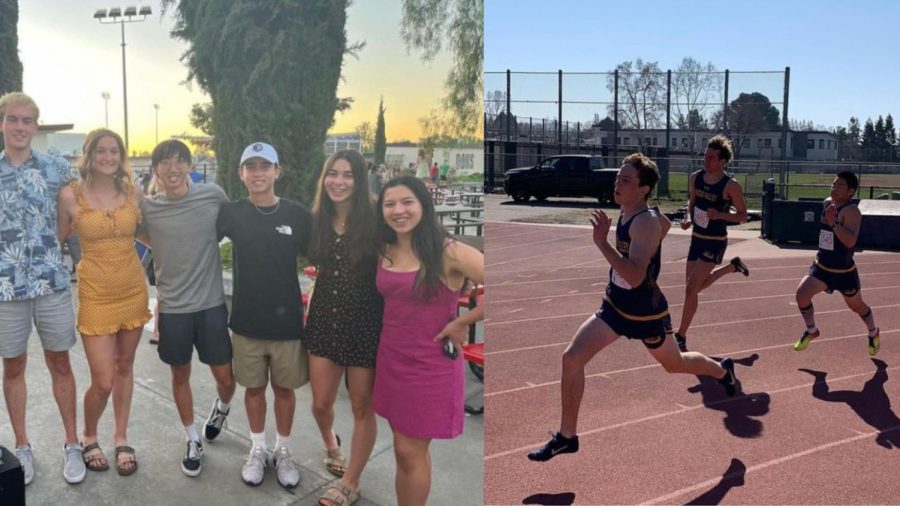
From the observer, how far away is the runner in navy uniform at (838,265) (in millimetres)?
5324

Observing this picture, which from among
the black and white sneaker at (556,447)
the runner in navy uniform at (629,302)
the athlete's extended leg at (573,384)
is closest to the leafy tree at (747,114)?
the runner in navy uniform at (629,302)

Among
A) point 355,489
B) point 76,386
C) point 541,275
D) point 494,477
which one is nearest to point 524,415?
point 494,477

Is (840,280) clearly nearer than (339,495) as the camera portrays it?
No

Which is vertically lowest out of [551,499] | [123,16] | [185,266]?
[551,499]

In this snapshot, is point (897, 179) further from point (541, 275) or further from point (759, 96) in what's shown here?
point (541, 275)

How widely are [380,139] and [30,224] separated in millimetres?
767

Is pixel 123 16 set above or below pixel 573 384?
above

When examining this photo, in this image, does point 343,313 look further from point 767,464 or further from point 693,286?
point 693,286

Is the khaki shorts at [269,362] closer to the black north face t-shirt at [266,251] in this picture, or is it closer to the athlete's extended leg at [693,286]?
the black north face t-shirt at [266,251]

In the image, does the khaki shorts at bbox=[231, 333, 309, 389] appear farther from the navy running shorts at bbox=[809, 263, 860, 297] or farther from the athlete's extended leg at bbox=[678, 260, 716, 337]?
the navy running shorts at bbox=[809, 263, 860, 297]

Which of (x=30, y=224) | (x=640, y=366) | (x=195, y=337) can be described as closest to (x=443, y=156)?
(x=195, y=337)

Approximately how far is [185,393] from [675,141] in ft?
25.7

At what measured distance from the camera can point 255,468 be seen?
1927mm

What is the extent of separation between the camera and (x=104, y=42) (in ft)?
6.44
